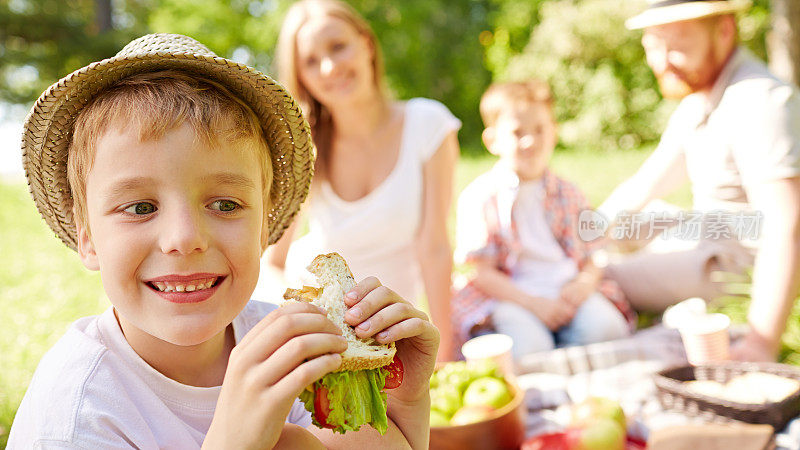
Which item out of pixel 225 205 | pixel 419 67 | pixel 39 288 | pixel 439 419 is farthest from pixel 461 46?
pixel 225 205

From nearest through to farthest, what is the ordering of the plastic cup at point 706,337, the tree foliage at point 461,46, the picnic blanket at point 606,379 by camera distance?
1. the picnic blanket at point 606,379
2. the plastic cup at point 706,337
3. the tree foliage at point 461,46

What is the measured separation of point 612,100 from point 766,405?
13947 millimetres

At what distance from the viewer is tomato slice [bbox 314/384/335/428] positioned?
1269 mm

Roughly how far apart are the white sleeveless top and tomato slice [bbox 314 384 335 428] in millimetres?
2626

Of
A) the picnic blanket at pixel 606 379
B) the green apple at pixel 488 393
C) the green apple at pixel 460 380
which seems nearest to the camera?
the green apple at pixel 488 393

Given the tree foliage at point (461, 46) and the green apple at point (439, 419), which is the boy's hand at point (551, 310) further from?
the tree foliage at point (461, 46)

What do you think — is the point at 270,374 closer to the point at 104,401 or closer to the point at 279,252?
the point at 104,401

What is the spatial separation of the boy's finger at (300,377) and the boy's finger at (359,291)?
207mm

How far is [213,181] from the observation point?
1.38 metres

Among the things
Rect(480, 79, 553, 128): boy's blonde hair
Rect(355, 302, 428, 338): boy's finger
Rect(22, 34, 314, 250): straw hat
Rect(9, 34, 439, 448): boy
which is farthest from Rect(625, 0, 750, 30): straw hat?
Rect(355, 302, 428, 338): boy's finger

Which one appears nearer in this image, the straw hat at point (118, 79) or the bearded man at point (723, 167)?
the straw hat at point (118, 79)

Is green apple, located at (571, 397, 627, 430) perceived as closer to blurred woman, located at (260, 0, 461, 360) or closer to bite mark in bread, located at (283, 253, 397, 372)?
blurred woman, located at (260, 0, 461, 360)

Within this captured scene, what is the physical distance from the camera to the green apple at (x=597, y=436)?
249 centimetres

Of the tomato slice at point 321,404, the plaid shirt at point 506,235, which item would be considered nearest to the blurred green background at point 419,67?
the plaid shirt at point 506,235
